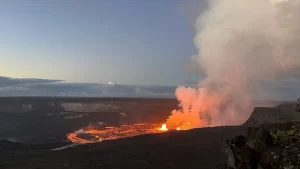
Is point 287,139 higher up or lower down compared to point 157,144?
higher up

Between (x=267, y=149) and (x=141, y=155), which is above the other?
(x=267, y=149)

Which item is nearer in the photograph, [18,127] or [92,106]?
[18,127]

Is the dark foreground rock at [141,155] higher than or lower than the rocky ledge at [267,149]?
lower

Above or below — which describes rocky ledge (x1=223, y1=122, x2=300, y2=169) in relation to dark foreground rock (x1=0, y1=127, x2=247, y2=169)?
above

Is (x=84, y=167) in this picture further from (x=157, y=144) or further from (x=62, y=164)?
(x=157, y=144)

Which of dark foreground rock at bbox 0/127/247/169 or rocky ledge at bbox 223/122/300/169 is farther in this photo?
dark foreground rock at bbox 0/127/247/169

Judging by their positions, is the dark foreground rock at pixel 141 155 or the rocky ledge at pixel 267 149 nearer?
the rocky ledge at pixel 267 149

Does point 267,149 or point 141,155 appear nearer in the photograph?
point 267,149

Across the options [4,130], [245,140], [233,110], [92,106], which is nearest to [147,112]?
[92,106]
